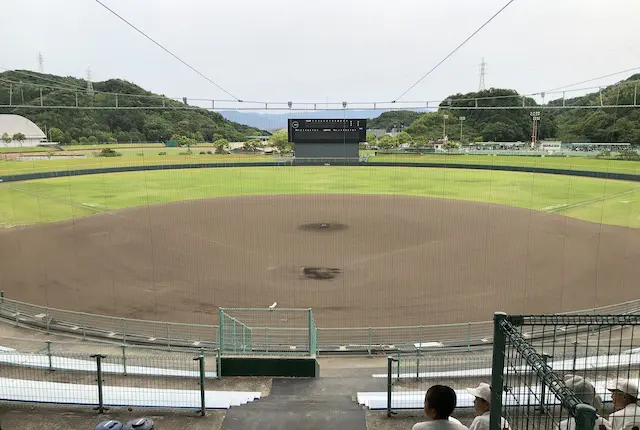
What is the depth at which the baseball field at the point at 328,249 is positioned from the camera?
563 inches

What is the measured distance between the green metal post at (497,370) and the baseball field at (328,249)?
384 inches

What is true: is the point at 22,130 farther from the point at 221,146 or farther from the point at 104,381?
the point at 104,381

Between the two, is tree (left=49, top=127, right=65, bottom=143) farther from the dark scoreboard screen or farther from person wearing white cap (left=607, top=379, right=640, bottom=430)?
person wearing white cap (left=607, top=379, right=640, bottom=430)

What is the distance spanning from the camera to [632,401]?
3.31 metres

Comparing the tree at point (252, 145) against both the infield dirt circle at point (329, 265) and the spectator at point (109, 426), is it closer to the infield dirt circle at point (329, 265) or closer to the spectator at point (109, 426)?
the infield dirt circle at point (329, 265)

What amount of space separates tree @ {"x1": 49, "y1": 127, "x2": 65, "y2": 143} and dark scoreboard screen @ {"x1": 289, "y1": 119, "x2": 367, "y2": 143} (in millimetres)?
21861

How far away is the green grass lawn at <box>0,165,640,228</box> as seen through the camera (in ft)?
98.7

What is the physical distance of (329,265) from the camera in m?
18.0

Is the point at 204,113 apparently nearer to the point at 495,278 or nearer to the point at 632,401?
the point at 495,278

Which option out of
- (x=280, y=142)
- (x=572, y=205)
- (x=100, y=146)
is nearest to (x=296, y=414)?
(x=572, y=205)

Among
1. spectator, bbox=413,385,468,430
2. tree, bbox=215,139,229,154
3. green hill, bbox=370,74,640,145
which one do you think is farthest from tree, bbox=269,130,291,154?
spectator, bbox=413,385,468,430

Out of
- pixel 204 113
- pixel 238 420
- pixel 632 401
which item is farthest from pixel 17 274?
pixel 204 113

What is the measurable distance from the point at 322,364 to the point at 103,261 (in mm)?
12699

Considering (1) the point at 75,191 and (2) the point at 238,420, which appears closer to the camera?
(2) the point at 238,420
